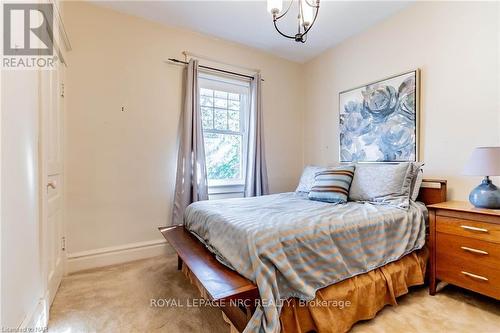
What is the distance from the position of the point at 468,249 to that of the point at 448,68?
5.23ft

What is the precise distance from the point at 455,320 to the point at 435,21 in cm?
252

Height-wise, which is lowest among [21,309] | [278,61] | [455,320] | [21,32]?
[455,320]

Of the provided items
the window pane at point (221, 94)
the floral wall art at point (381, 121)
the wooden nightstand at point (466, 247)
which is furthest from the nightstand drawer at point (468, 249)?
the window pane at point (221, 94)

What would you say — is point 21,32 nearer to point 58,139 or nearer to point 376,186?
point 58,139

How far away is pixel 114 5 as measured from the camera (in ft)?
8.14

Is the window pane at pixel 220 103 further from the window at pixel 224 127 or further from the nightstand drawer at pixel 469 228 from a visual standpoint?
the nightstand drawer at pixel 469 228

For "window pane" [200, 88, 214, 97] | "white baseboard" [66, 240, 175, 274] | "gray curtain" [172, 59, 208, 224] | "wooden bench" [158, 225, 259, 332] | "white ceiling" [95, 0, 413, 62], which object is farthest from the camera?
"window pane" [200, 88, 214, 97]

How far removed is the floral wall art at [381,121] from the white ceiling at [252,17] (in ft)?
2.33

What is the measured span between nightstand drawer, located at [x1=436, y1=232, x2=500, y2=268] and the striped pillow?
75 cm

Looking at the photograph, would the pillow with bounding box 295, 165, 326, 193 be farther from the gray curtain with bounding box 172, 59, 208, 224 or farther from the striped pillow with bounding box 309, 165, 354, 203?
the gray curtain with bounding box 172, 59, 208, 224

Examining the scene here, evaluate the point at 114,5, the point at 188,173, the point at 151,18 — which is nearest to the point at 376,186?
the point at 188,173

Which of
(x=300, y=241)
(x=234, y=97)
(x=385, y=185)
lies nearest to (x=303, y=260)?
(x=300, y=241)

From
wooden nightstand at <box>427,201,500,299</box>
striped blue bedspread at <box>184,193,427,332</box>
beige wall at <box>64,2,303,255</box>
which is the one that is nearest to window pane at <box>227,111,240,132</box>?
beige wall at <box>64,2,303,255</box>

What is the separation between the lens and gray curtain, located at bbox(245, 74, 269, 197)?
126 inches
